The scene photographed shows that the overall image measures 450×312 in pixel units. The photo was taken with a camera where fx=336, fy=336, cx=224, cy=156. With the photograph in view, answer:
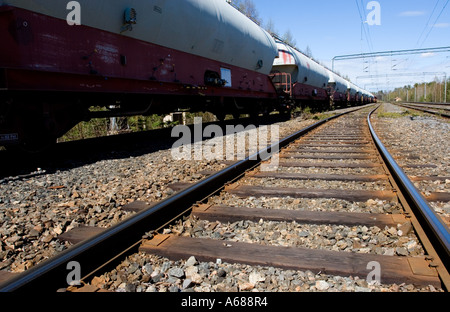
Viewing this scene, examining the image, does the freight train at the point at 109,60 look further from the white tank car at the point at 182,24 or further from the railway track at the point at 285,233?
the railway track at the point at 285,233

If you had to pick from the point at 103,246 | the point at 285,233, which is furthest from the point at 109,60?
the point at 285,233

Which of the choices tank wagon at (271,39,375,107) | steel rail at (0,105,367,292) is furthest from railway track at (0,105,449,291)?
tank wagon at (271,39,375,107)

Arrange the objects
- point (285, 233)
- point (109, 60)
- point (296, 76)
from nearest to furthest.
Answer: point (285, 233)
point (109, 60)
point (296, 76)

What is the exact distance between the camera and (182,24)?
7516 mm

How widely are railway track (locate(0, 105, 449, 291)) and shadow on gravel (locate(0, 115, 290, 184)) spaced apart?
7.48 feet

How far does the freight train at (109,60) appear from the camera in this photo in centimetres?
465

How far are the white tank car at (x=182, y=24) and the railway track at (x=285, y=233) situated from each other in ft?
11.5

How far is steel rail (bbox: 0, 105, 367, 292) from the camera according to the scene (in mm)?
1621

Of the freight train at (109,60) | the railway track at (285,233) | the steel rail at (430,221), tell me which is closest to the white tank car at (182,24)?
the freight train at (109,60)

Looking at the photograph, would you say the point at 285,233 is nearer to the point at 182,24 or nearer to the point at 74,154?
the point at 74,154

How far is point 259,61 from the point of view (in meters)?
12.5

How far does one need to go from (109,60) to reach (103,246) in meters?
4.80

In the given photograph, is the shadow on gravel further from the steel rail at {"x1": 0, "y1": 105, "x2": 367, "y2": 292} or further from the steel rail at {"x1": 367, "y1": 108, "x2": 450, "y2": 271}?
the steel rail at {"x1": 367, "y1": 108, "x2": 450, "y2": 271}
